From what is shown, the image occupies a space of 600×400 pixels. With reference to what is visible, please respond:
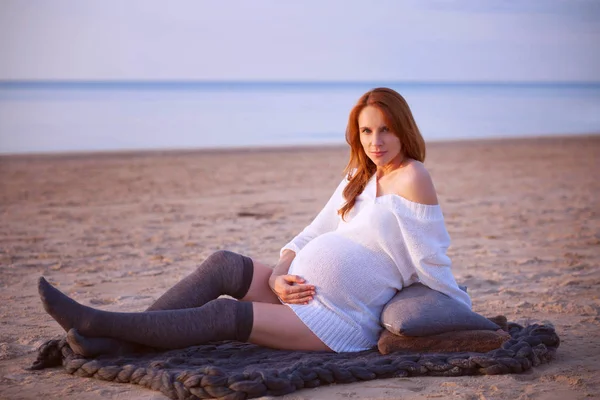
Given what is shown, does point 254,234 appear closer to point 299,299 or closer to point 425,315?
point 299,299

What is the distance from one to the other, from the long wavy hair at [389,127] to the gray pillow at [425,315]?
1.94 feet

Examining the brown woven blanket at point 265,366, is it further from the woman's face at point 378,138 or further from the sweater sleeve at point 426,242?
the woman's face at point 378,138

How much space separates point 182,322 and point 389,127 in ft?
4.67

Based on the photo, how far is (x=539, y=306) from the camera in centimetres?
480

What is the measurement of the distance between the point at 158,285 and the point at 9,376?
74.5 inches

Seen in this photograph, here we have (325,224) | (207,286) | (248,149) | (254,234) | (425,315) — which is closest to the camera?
(425,315)

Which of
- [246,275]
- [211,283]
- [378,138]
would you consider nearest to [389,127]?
[378,138]

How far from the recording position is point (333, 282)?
359cm

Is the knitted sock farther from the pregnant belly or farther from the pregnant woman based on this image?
the pregnant belly

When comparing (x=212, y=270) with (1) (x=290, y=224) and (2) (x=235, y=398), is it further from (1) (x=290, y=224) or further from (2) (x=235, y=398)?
(1) (x=290, y=224)

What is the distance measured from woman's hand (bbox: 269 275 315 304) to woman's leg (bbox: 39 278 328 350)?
0.07 m

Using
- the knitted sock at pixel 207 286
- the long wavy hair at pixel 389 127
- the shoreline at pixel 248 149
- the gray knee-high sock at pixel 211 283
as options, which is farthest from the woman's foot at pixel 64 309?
the shoreline at pixel 248 149

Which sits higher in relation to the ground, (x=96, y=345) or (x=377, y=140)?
(x=377, y=140)

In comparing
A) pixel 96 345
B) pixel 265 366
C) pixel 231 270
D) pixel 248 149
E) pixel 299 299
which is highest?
pixel 248 149
